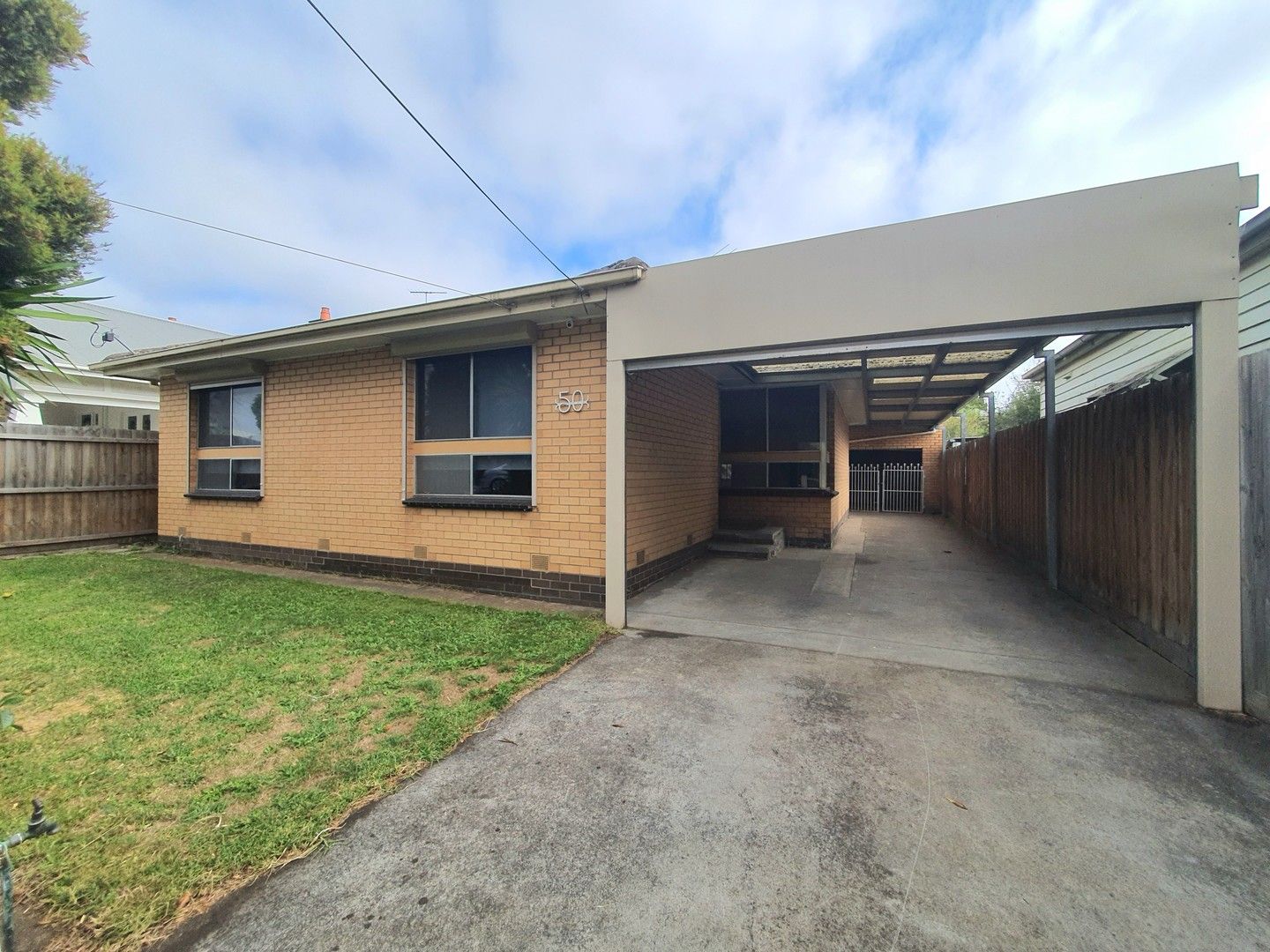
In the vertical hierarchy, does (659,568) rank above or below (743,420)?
below

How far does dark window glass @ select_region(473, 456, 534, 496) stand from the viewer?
5.79 meters

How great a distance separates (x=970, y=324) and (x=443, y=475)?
18.4 ft

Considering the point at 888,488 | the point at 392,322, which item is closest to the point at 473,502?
the point at 392,322

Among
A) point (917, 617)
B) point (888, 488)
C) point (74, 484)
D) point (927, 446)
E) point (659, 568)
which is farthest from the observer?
point (888, 488)

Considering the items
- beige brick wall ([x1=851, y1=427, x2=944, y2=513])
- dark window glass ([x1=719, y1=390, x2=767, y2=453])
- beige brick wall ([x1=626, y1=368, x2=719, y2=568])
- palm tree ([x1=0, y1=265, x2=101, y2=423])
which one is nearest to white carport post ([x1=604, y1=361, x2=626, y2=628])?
beige brick wall ([x1=626, y1=368, x2=719, y2=568])

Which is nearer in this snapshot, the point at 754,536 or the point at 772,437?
the point at 754,536

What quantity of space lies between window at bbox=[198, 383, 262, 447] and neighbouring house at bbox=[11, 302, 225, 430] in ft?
14.4

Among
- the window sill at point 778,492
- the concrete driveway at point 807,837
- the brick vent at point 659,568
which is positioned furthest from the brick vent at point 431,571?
the window sill at point 778,492

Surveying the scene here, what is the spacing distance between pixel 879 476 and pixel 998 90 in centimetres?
1352

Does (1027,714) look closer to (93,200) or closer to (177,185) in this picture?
(177,185)

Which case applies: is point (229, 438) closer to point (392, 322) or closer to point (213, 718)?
point (392, 322)

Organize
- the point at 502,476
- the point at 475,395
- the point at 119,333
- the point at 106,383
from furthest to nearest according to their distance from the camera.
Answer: the point at 119,333, the point at 106,383, the point at 475,395, the point at 502,476

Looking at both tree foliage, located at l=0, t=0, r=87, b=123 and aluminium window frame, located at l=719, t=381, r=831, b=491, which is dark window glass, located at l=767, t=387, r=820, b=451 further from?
tree foliage, located at l=0, t=0, r=87, b=123

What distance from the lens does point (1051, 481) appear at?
6.18 metres
